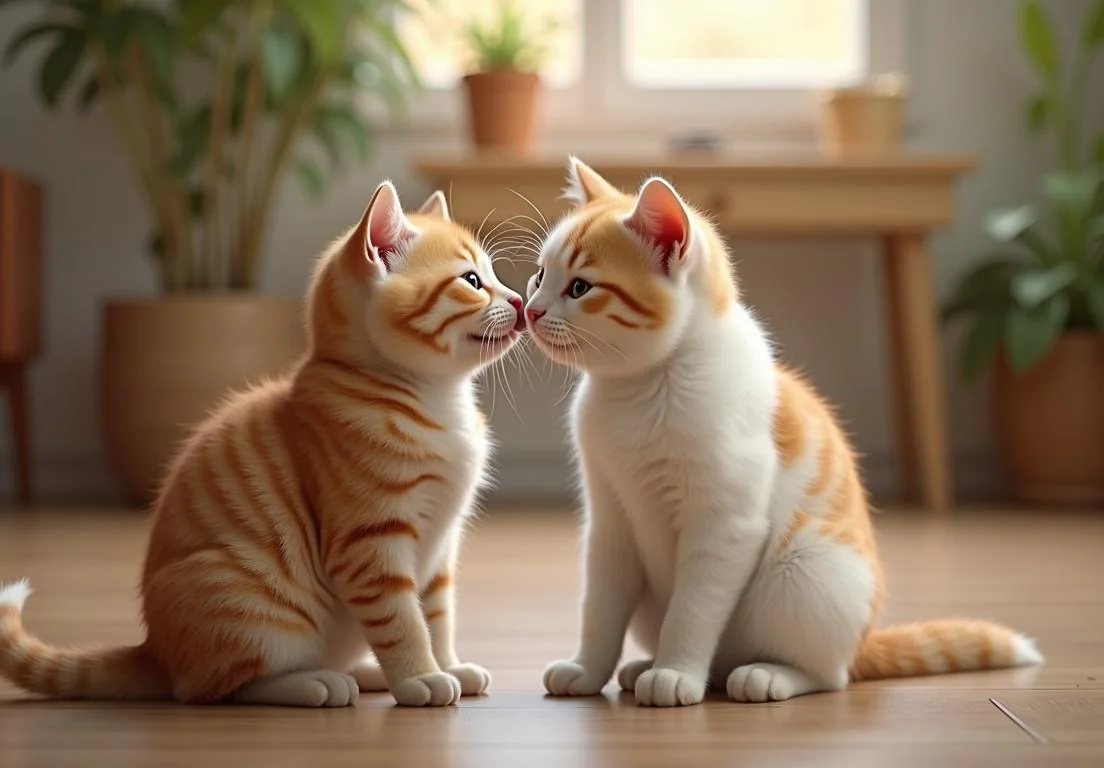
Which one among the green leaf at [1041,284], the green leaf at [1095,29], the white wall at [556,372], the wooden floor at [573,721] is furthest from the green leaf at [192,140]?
the green leaf at [1095,29]

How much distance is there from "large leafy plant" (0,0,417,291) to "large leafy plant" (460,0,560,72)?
213mm

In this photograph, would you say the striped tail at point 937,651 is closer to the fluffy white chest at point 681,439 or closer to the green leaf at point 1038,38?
the fluffy white chest at point 681,439

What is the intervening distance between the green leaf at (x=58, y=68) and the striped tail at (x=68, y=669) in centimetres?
225

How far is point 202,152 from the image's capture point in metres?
A: 3.57

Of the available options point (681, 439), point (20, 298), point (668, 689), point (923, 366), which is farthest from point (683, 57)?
point (668, 689)

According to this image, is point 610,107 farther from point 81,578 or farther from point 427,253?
point 427,253

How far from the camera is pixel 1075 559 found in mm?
2580

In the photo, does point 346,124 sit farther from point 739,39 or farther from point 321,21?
point 739,39

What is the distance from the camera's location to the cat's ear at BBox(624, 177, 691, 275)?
55.6 inches

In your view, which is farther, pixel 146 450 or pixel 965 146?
pixel 965 146

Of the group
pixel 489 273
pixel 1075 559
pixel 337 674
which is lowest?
pixel 1075 559

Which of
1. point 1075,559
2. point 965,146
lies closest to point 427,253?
point 1075,559

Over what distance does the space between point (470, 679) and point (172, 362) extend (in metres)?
2.13

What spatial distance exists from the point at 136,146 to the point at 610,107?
1.35 m
